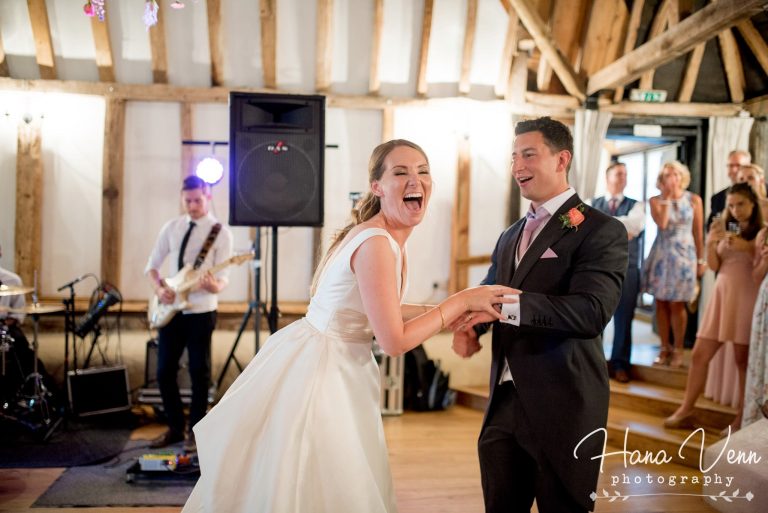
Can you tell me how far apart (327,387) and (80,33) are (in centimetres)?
598

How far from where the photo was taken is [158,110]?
6.97 metres

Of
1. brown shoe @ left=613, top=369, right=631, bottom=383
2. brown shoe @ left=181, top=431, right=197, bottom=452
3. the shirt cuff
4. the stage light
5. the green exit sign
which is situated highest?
the green exit sign

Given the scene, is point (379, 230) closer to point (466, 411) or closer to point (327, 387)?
point (327, 387)

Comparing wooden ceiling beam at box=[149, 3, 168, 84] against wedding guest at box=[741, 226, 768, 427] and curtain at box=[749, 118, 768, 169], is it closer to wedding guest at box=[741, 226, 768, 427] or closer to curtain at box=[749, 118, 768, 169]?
wedding guest at box=[741, 226, 768, 427]

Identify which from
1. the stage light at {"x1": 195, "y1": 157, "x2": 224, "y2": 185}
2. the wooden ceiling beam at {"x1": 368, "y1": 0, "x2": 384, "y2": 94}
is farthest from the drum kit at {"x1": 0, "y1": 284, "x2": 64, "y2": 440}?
the wooden ceiling beam at {"x1": 368, "y1": 0, "x2": 384, "y2": 94}

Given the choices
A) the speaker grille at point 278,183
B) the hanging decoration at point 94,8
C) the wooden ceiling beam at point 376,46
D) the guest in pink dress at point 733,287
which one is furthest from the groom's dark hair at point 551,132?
the wooden ceiling beam at point 376,46

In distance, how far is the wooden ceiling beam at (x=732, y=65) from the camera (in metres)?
7.49

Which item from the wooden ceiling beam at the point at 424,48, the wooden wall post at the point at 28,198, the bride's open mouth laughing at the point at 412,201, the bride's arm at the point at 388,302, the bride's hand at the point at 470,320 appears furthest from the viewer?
the wooden ceiling beam at the point at 424,48

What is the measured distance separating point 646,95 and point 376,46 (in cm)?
304

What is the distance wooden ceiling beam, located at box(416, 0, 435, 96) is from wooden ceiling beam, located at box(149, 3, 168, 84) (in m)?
2.59

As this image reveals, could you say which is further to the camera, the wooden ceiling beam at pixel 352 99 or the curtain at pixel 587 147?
the curtain at pixel 587 147

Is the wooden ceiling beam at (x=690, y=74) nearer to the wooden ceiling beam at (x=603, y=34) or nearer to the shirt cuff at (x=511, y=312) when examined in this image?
the wooden ceiling beam at (x=603, y=34)

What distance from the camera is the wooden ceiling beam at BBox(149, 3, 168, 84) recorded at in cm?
664

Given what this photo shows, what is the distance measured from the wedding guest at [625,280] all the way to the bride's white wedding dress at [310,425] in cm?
424
